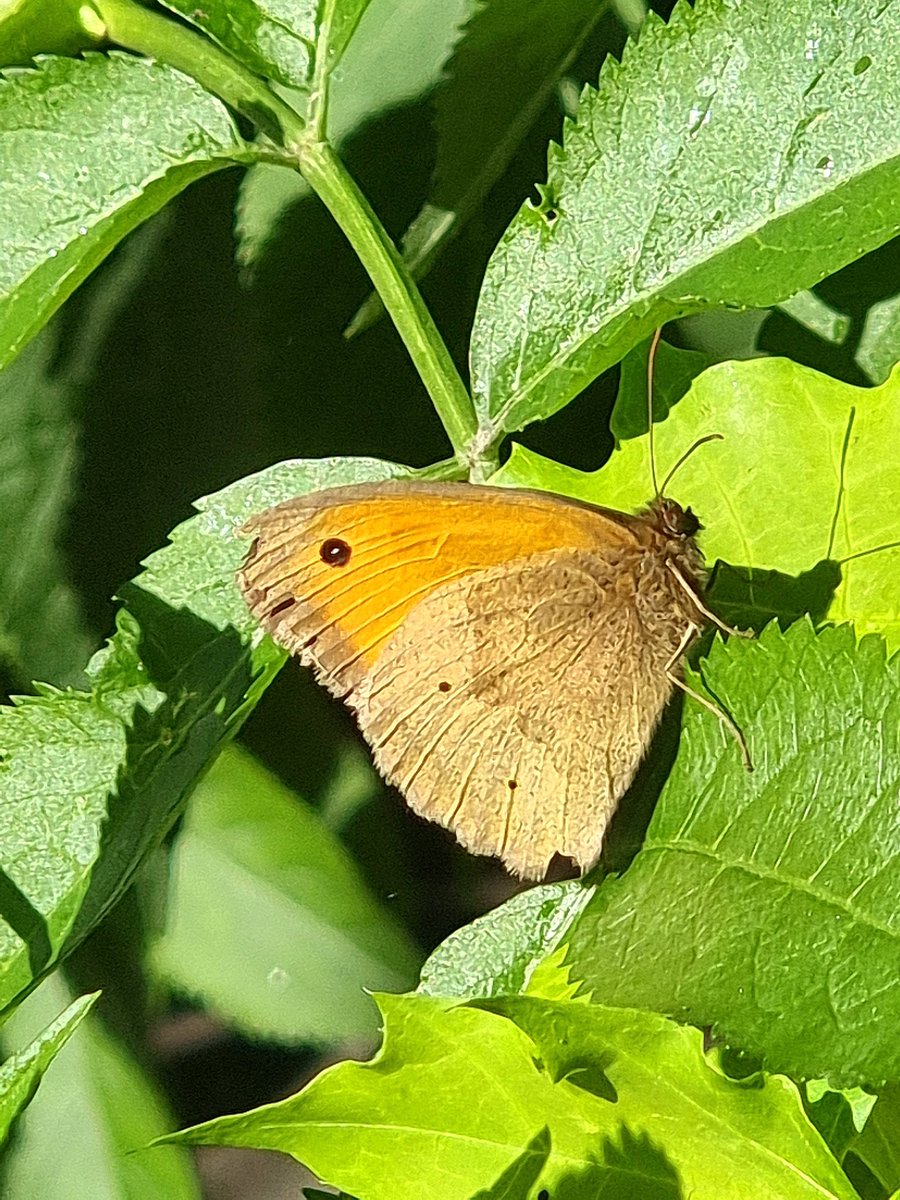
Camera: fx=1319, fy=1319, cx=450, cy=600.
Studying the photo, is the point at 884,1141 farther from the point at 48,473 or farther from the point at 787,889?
the point at 48,473

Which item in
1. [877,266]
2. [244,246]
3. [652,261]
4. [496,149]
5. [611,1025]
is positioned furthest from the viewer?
[244,246]

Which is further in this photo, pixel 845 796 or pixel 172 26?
pixel 172 26

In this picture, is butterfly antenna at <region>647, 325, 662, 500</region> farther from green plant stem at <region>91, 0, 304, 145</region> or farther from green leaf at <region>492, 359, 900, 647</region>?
green plant stem at <region>91, 0, 304, 145</region>

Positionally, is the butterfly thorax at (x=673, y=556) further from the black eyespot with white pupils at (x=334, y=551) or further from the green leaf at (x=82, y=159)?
the green leaf at (x=82, y=159)

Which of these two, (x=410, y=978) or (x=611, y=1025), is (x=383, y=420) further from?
(x=611, y=1025)

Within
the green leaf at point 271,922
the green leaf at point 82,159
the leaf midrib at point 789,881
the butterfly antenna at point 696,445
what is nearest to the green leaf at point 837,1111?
the leaf midrib at point 789,881

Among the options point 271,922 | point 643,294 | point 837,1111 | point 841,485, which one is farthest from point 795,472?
point 271,922

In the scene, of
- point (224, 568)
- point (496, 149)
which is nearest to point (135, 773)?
point (224, 568)
